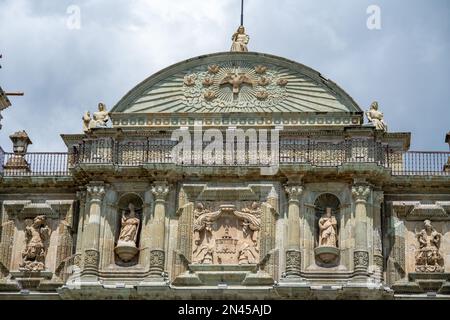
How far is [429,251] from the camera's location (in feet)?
107

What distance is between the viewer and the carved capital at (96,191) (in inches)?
1292

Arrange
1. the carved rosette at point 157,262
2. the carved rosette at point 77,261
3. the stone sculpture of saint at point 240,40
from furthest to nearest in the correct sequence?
1. the stone sculpture of saint at point 240,40
2. the carved rosette at point 77,261
3. the carved rosette at point 157,262

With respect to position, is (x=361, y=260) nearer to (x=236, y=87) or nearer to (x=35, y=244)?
(x=236, y=87)

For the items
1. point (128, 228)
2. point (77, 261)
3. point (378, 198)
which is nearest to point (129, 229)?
point (128, 228)

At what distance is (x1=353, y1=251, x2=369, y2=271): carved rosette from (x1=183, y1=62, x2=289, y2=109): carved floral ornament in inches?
178

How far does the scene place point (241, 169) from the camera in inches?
1294

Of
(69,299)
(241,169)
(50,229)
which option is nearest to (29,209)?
(50,229)

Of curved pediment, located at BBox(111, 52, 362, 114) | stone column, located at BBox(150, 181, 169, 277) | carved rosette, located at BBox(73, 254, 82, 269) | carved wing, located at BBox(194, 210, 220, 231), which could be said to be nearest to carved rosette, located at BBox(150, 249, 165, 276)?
stone column, located at BBox(150, 181, 169, 277)

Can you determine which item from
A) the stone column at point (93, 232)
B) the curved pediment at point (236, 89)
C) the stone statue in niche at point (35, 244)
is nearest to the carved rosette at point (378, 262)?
the curved pediment at point (236, 89)

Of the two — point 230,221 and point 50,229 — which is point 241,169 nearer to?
point 230,221

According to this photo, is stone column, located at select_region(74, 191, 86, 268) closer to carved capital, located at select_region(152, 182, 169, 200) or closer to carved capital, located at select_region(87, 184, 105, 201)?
carved capital, located at select_region(87, 184, 105, 201)

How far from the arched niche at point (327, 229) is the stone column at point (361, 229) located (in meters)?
0.55

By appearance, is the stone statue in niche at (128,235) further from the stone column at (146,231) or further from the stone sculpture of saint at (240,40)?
the stone sculpture of saint at (240,40)

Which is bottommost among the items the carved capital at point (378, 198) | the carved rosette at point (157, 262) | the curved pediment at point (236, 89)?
the carved rosette at point (157, 262)
